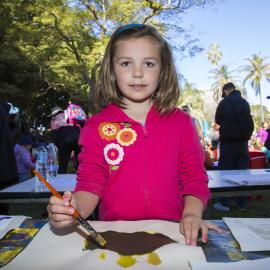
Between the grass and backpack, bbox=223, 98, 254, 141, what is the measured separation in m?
1.00

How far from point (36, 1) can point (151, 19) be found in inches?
178

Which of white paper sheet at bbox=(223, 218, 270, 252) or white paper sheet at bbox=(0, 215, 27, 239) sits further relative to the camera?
white paper sheet at bbox=(0, 215, 27, 239)

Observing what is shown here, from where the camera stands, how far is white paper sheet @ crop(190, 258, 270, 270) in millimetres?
829

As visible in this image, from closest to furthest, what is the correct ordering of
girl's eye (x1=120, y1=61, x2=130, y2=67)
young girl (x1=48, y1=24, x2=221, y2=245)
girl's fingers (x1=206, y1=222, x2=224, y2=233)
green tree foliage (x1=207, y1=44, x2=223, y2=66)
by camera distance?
girl's fingers (x1=206, y1=222, x2=224, y2=233) < young girl (x1=48, y1=24, x2=221, y2=245) < girl's eye (x1=120, y1=61, x2=130, y2=67) < green tree foliage (x1=207, y1=44, x2=223, y2=66)

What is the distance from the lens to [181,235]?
1.06 meters

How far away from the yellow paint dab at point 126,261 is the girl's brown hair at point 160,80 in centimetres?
73

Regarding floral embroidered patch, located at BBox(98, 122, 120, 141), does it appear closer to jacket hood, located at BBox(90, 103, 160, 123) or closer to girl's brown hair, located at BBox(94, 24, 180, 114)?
jacket hood, located at BBox(90, 103, 160, 123)

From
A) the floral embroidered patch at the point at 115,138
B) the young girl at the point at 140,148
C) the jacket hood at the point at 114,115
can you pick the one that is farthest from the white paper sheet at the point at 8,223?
the jacket hood at the point at 114,115

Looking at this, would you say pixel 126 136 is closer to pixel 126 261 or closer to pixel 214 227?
pixel 214 227

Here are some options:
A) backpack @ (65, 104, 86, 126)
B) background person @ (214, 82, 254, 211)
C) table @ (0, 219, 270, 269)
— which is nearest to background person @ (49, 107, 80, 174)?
backpack @ (65, 104, 86, 126)

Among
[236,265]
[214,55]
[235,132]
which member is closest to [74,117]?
[235,132]

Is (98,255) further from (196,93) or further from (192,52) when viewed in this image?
(196,93)

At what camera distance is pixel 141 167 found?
1.35m

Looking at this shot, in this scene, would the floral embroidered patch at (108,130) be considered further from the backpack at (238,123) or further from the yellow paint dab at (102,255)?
the backpack at (238,123)
